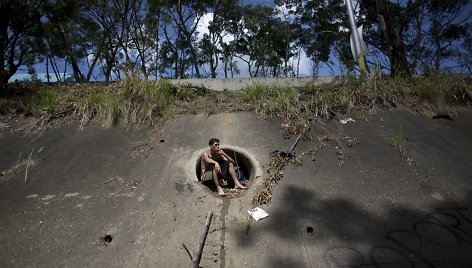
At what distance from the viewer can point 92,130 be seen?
6.60m

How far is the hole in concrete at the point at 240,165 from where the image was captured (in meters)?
5.79

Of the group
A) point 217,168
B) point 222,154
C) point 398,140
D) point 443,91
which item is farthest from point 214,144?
point 443,91

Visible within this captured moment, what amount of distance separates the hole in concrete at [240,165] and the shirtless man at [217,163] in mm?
92

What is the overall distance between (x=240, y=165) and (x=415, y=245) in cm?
313

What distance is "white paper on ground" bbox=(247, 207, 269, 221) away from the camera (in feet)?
15.5

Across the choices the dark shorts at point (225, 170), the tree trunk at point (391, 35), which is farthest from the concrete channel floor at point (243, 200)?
the tree trunk at point (391, 35)

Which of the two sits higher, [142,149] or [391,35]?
[391,35]

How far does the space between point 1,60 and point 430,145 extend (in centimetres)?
1001

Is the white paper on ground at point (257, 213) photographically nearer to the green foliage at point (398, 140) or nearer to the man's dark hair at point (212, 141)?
→ the man's dark hair at point (212, 141)

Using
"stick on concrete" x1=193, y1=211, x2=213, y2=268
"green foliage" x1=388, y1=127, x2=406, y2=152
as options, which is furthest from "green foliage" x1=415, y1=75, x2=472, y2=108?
"stick on concrete" x1=193, y1=211, x2=213, y2=268

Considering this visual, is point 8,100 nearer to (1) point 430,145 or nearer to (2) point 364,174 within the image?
(2) point 364,174

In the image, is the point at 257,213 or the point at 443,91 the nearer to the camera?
the point at 257,213

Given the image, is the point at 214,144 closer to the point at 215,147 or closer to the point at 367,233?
the point at 215,147

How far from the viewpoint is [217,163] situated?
5824 millimetres
